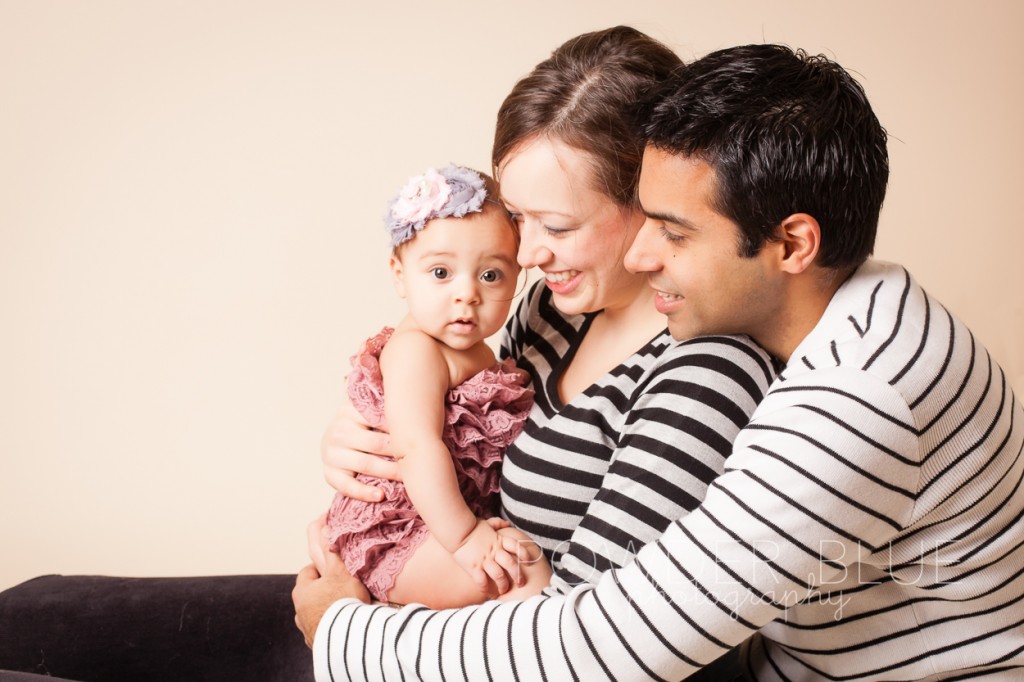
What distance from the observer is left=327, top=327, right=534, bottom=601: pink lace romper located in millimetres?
1984

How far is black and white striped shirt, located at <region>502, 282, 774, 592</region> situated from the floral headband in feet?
1.32

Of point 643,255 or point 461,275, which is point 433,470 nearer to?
point 461,275

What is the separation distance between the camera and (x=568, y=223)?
1836mm

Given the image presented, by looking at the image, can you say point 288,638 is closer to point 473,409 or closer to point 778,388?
point 473,409

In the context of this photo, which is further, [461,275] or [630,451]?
[461,275]

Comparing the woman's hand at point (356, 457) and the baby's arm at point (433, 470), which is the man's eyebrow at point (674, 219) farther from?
the woman's hand at point (356, 457)

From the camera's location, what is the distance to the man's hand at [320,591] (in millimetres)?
1899

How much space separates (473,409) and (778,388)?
0.70 meters

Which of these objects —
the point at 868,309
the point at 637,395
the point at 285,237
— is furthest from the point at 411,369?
the point at 285,237

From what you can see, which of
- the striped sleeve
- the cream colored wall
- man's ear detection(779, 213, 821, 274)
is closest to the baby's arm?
the striped sleeve

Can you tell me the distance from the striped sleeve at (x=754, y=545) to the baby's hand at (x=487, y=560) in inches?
13.9

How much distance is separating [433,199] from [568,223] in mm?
269

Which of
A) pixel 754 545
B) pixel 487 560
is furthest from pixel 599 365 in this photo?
pixel 754 545

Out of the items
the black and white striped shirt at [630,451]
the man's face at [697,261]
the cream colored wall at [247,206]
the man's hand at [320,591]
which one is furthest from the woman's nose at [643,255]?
the cream colored wall at [247,206]
